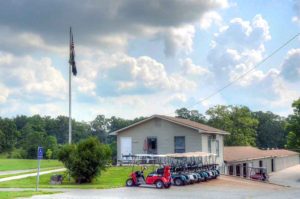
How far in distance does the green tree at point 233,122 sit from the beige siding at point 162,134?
45441 mm

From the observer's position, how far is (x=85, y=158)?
31.7 meters

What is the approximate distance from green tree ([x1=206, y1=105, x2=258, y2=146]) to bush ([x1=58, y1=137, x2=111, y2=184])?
57.4 m

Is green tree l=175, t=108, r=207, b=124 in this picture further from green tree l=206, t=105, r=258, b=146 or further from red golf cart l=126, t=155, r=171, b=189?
red golf cart l=126, t=155, r=171, b=189

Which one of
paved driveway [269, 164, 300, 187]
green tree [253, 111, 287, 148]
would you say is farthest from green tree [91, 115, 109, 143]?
paved driveway [269, 164, 300, 187]

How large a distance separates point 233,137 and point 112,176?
194 ft

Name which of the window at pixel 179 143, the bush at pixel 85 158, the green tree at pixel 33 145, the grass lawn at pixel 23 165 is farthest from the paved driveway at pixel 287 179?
the green tree at pixel 33 145

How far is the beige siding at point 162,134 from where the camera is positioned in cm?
4238

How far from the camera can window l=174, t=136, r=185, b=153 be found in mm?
42572

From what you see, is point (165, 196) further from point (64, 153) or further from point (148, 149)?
point (148, 149)

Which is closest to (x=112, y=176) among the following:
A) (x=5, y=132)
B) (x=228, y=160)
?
(x=228, y=160)

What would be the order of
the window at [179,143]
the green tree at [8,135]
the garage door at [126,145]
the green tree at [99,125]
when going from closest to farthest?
the window at [179,143] → the garage door at [126,145] → the green tree at [8,135] → the green tree at [99,125]

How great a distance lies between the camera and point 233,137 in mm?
90875

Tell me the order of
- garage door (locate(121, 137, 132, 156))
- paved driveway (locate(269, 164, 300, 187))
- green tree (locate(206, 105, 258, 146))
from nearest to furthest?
garage door (locate(121, 137, 132, 156)) → paved driveway (locate(269, 164, 300, 187)) → green tree (locate(206, 105, 258, 146))

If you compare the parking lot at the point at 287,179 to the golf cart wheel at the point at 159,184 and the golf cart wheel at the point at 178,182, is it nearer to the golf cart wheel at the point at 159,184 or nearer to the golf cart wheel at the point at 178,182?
the golf cart wheel at the point at 178,182
